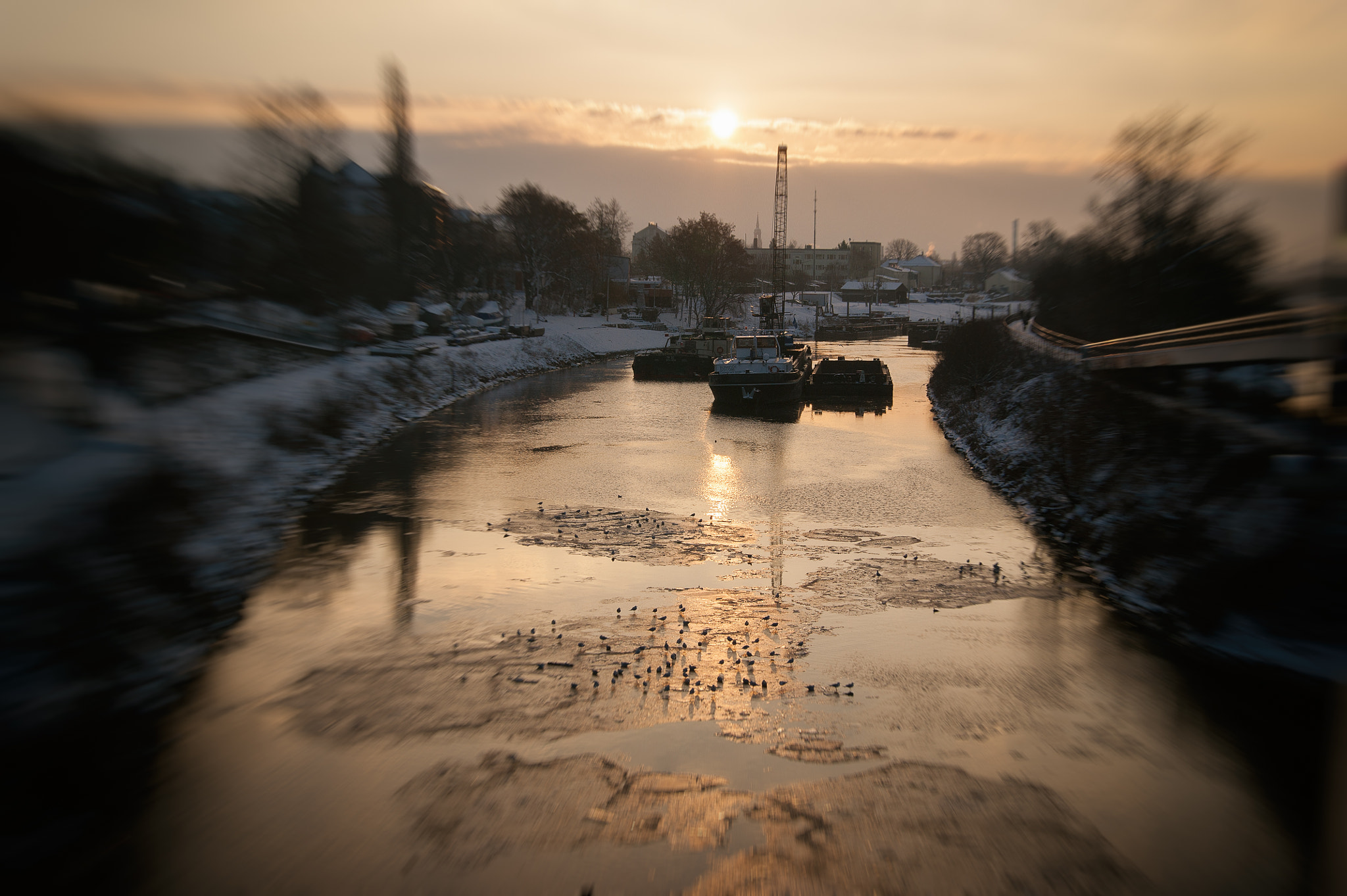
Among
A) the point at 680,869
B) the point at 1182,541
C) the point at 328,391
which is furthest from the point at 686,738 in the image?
the point at 328,391

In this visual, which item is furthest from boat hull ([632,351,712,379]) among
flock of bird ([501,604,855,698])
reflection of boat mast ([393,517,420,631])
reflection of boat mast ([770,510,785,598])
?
flock of bird ([501,604,855,698])

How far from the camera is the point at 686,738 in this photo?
5.60 meters

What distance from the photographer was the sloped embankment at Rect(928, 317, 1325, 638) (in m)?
7.79

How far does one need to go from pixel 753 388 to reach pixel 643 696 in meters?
23.0

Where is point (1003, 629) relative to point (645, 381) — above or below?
below

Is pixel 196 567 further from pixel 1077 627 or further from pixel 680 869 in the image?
pixel 1077 627

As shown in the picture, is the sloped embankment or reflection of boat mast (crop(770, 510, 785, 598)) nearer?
the sloped embankment

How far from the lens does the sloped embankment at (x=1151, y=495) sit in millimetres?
7785

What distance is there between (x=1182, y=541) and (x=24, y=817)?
1006 cm

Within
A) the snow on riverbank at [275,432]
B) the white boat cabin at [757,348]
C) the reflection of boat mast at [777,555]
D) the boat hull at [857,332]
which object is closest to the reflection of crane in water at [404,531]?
the snow on riverbank at [275,432]

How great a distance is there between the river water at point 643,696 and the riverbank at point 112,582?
32cm

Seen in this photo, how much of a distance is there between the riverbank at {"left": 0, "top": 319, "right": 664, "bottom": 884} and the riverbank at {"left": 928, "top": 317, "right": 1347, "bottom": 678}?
8.66 m

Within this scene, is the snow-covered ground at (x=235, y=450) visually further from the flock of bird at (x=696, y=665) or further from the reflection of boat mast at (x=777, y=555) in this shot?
the reflection of boat mast at (x=777, y=555)

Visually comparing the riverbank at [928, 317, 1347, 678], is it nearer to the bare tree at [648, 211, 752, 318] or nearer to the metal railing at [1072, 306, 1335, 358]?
the metal railing at [1072, 306, 1335, 358]
